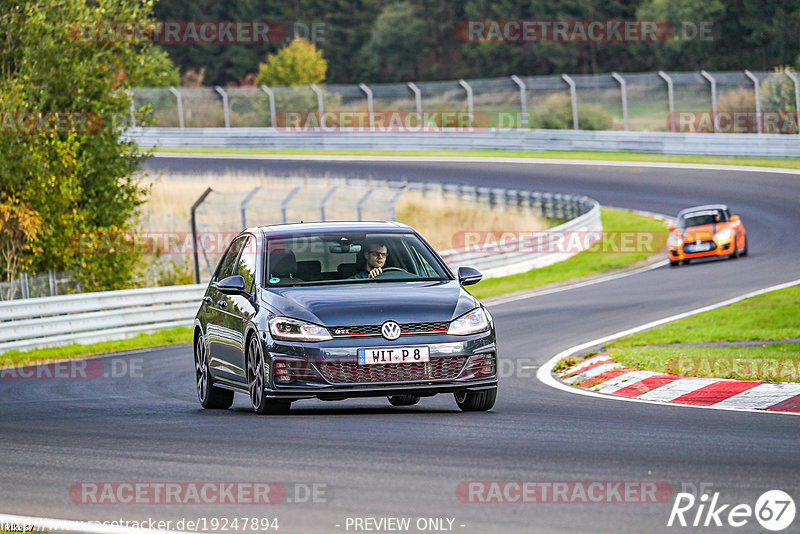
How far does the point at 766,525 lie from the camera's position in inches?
218

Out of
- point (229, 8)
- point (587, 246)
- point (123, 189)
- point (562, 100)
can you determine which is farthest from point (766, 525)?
point (229, 8)

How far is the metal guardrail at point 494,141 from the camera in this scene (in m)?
42.7

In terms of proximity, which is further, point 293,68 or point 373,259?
point 293,68

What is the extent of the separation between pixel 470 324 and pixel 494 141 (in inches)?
1619

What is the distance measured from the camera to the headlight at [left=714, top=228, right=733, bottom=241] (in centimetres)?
2680

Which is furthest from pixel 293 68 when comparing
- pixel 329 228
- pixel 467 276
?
pixel 467 276

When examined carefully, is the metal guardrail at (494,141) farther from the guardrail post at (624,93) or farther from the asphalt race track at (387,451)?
the asphalt race track at (387,451)

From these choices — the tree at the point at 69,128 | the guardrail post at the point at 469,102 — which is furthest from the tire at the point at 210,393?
the guardrail post at the point at 469,102

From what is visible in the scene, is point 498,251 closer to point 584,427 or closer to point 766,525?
point 584,427

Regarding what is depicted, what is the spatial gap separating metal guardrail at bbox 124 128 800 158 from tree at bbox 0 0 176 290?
13240mm

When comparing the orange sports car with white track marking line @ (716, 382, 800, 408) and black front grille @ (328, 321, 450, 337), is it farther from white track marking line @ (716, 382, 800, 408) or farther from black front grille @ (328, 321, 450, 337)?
black front grille @ (328, 321, 450, 337)

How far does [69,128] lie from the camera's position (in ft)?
82.4

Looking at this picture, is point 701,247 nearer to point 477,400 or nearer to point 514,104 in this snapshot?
point 477,400

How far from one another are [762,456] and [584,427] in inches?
66.5
